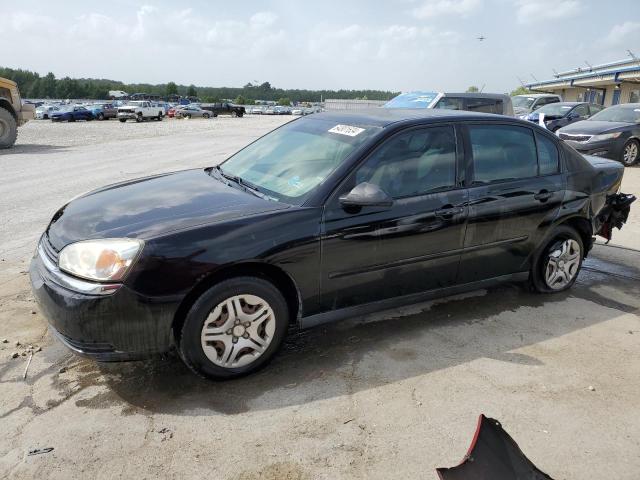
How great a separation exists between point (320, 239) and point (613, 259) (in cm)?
427

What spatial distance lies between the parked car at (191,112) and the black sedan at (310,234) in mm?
47399

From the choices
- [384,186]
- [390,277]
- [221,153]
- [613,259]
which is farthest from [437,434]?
[221,153]

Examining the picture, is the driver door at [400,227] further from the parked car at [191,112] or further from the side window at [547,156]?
the parked car at [191,112]

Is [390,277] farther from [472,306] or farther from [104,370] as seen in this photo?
[104,370]

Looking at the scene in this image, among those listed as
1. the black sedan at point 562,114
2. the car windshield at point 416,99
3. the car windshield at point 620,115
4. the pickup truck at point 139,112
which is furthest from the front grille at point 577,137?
the pickup truck at point 139,112

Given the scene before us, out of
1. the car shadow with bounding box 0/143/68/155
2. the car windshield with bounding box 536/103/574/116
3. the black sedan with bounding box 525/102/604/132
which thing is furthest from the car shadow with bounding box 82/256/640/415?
the car shadow with bounding box 0/143/68/155

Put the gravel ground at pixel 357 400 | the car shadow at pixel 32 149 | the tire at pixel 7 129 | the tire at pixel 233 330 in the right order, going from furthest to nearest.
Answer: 1. the tire at pixel 7 129
2. the car shadow at pixel 32 149
3. the tire at pixel 233 330
4. the gravel ground at pixel 357 400

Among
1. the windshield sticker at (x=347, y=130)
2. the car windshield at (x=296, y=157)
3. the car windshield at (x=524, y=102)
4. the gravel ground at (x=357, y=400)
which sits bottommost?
the gravel ground at (x=357, y=400)

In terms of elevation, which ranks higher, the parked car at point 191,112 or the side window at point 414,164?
the side window at point 414,164

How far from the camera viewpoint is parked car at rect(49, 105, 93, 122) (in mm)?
38281

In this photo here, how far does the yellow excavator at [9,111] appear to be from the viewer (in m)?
15.8

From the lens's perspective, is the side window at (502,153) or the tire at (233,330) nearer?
the tire at (233,330)

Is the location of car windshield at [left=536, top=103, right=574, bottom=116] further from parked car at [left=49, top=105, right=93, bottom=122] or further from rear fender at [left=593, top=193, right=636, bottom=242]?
parked car at [left=49, top=105, right=93, bottom=122]

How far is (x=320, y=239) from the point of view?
327 cm
